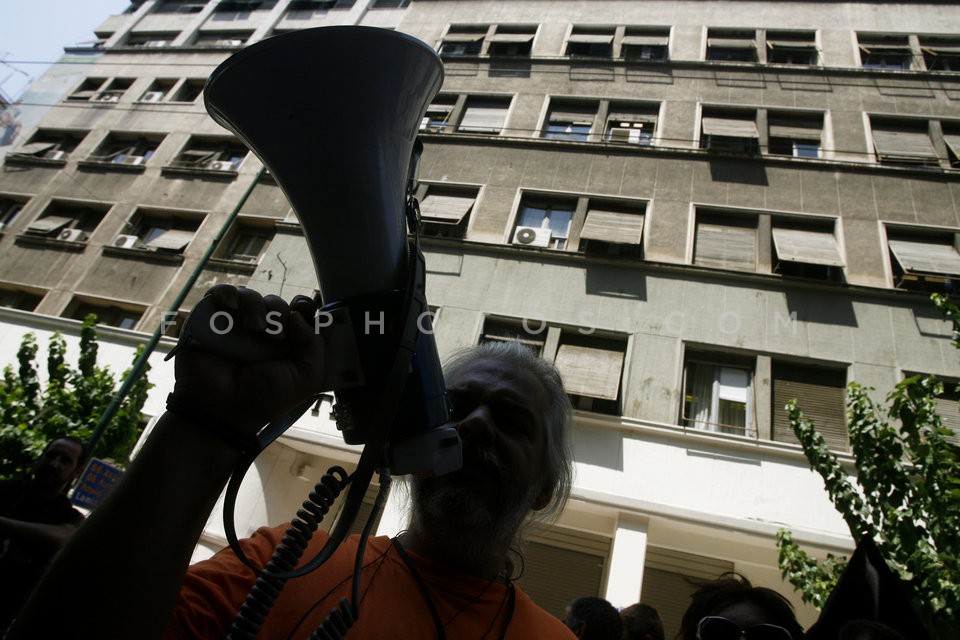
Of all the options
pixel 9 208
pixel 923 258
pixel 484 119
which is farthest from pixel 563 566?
pixel 9 208

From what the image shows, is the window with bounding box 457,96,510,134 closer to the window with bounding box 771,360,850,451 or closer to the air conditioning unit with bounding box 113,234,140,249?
the window with bounding box 771,360,850,451

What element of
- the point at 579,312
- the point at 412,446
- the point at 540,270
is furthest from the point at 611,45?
the point at 412,446

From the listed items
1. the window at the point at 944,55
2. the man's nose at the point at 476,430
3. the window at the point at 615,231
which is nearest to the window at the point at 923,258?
the window at the point at 615,231

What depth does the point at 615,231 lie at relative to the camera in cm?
1131

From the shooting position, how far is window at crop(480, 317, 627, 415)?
963 centimetres

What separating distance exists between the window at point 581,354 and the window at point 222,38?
1836 centimetres

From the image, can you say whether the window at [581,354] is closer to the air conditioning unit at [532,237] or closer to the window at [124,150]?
the air conditioning unit at [532,237]

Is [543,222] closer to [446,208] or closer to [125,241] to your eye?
[446,208]

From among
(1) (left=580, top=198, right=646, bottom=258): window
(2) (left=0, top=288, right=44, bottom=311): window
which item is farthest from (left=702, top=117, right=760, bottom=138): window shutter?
(2) (left=0, top=288, right=44, bottom=311): window

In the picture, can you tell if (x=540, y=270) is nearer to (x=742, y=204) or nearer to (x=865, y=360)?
(x=742, y=204)

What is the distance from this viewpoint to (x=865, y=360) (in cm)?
918

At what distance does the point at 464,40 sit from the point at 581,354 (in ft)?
38.3

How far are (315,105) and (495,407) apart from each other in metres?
1.06

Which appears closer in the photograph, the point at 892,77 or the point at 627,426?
the point at 627,426
